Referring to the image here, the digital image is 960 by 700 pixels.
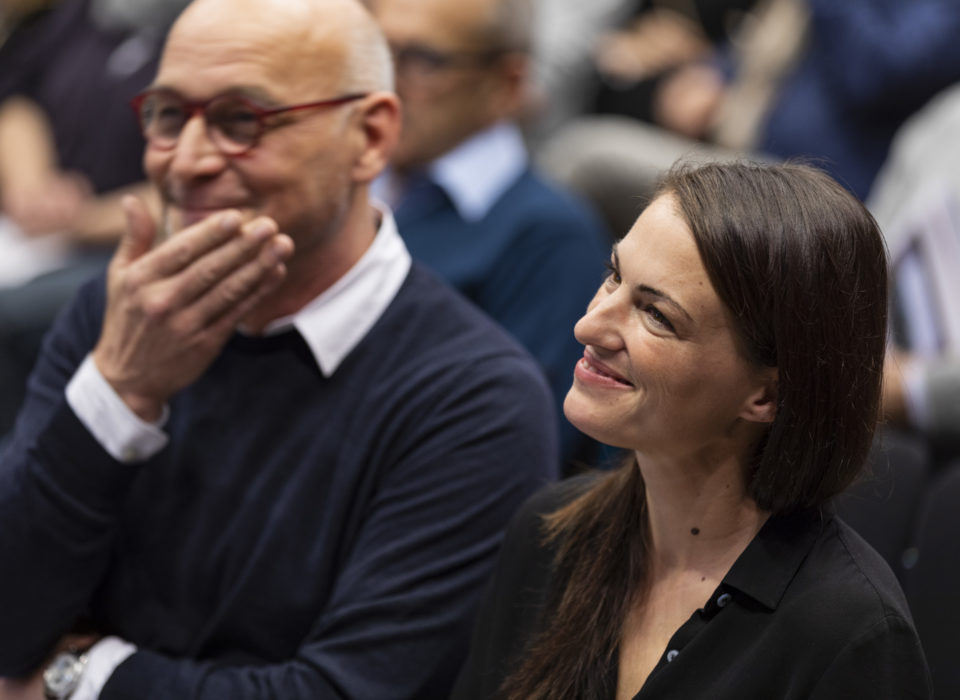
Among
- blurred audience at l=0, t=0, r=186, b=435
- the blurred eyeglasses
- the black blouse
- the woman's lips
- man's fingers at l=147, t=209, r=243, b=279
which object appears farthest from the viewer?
blurred audience at l=0, t=0, r=186, b=435

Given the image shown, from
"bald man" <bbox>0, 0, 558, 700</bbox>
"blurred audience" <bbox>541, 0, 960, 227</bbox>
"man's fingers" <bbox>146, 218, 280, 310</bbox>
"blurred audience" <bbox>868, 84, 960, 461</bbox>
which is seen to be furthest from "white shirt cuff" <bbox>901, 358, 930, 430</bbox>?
"man's fingers" <bbox>146, 218, 280, 310</bbox>

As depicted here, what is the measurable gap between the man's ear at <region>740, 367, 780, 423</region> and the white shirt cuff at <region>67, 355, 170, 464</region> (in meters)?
0.74

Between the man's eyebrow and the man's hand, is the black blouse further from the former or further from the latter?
the man's hand

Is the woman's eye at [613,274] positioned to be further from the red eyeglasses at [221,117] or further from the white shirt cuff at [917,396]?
the white shirt cuff at [917,396]

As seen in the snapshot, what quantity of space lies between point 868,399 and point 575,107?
270 cm

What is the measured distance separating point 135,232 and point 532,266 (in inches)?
38.1

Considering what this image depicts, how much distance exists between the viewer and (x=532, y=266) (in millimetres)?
2309

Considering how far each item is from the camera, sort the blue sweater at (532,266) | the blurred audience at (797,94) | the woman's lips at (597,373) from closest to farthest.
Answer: the woman's lips at (597,373)
the blue sweater at (532,266)
the blurred audience at (797,94)

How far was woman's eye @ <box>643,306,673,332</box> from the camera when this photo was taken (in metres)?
1.09

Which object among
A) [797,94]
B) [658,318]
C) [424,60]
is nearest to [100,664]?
[658,318]

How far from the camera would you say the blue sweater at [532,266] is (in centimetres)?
225

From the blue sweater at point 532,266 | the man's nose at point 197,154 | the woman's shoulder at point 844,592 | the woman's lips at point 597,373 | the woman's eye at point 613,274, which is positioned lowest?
the blue sweater at point 532,266

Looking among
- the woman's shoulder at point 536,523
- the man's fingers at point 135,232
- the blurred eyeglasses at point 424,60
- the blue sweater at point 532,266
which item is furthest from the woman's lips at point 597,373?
the blurred eyeglasses at point 424,60

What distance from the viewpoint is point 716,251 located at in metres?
1.05
